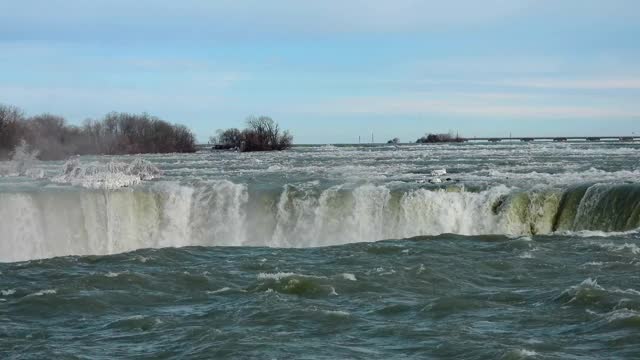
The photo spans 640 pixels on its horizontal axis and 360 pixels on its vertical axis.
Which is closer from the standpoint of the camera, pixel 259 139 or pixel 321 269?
pixel 321 269

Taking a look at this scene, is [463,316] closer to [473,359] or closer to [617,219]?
[473,359]

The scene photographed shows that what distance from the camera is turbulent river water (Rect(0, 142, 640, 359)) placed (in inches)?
412

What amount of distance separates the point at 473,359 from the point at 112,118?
81.5 metres

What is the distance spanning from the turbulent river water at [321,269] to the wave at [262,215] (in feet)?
0.13

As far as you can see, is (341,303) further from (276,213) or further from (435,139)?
(435,139)

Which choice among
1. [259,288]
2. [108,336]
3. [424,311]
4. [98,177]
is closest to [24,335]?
[108,336]

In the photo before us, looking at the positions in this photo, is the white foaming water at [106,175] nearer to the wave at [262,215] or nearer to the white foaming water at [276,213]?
the white foaming water at [276,213]

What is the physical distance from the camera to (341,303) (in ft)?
41.4

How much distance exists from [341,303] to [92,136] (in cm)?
7274

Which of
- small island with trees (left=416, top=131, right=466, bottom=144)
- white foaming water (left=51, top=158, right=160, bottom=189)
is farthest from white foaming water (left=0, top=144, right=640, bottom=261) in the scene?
small island with trees (left=416, top=131, right=466, bottom=144)

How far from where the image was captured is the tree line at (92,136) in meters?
66.6

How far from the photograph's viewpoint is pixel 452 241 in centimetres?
1889

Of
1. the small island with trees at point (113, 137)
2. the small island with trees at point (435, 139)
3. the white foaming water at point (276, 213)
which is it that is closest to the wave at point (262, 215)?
the white foaming water at point (276, 213)

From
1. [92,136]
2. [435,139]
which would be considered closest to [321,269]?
[92,136]
